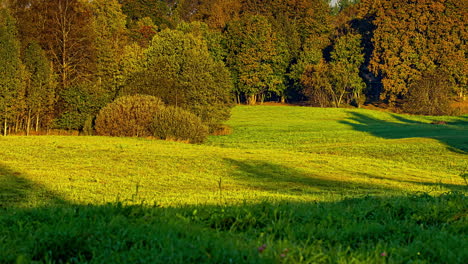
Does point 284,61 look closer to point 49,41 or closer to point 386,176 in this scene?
point 49,41

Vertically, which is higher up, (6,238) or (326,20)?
(326,20)

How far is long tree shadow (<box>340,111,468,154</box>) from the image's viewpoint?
125 ft

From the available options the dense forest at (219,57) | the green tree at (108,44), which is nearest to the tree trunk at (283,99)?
the dense forest at (219,57)

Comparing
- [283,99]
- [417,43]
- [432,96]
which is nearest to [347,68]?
[417,43]

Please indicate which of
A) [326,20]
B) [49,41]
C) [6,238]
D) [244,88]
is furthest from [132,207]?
[326,20]

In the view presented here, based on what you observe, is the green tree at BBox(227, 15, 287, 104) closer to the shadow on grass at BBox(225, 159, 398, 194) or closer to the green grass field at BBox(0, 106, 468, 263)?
the shadow on grass at BBox(225, 159, 398, 194)

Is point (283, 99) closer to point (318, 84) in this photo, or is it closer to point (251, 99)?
point (251, 99)

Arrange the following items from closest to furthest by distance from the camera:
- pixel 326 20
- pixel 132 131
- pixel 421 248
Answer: pixel 421 248
pixel 132 131
pixel 326 20

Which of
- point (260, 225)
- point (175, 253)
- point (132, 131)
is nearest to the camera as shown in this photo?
point (175, 253)

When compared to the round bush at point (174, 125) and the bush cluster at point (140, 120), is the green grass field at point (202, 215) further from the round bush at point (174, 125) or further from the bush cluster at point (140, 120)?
the round bush at point (174, 125)

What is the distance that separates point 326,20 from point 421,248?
98.3 metres

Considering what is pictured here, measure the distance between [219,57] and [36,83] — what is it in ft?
159

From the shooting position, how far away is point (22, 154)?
63.8 ft

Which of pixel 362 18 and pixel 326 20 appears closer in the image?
pixel 362 18
